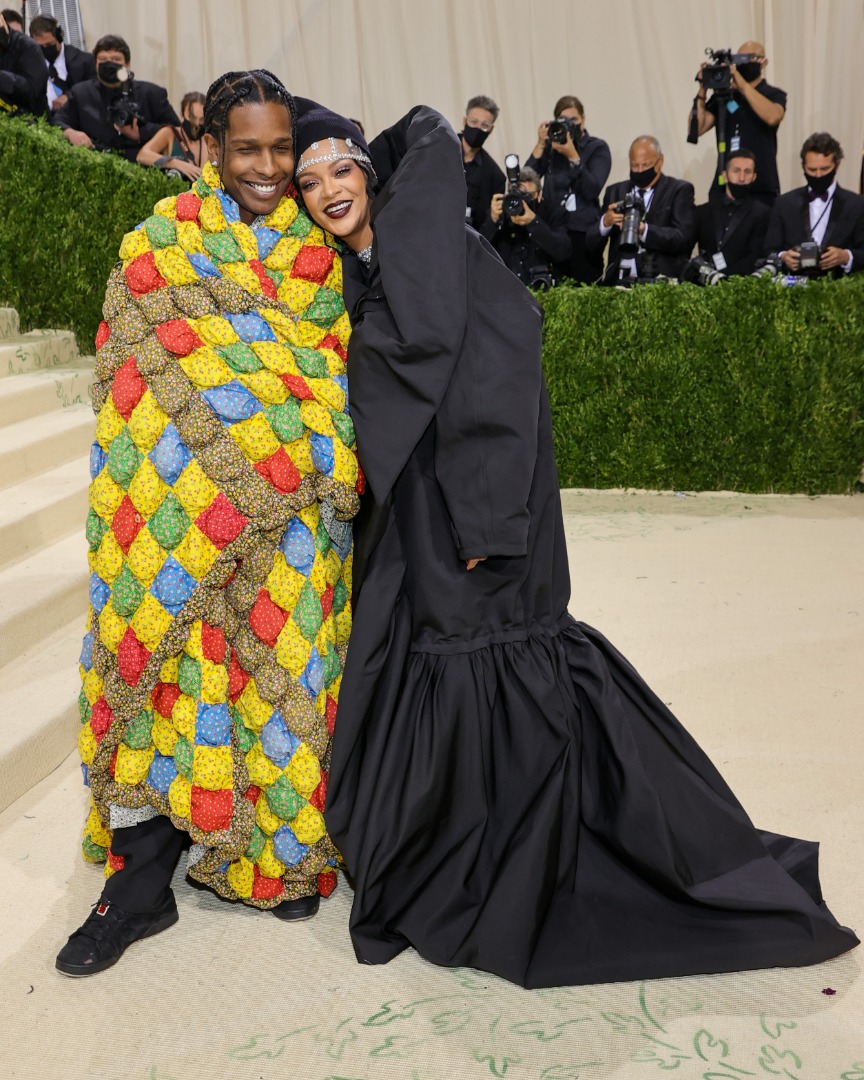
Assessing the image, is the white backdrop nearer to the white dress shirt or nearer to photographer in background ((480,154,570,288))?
the white dress shirt

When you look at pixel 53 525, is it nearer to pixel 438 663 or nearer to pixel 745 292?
pixel 438 663

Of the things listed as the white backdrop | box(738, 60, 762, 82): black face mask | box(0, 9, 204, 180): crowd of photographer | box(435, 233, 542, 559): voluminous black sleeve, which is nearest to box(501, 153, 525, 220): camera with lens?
box(738, 60, 762, 82): black face mask

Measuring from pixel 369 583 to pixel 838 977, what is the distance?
1.24 meters

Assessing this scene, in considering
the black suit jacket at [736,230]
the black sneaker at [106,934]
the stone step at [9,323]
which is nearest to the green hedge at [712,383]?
the black suit jacket at [736,230]

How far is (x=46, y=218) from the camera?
19.6 feet

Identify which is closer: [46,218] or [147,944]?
[147,944]

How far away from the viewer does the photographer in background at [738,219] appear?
22.7 feet

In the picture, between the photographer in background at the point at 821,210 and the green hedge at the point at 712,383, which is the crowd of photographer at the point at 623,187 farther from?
the green hedge at the point at 712,383

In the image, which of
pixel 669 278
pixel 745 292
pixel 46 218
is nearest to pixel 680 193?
pixel 669 278

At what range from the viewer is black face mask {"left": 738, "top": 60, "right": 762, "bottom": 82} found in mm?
7367

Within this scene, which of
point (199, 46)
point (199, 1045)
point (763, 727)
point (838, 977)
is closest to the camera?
point (199, 1045)

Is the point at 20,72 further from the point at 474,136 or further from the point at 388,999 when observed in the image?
the point at 388,999

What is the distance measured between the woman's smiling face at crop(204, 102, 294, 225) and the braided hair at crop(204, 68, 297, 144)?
1 cm

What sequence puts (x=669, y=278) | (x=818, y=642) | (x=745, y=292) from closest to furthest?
(x=818, y=642), (x=745, y=292), (x=669, y=278)
